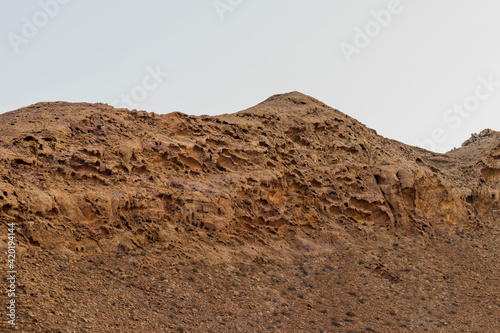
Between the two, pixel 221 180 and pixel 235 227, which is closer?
pixel 235 227

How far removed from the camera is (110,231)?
1678 centimetres

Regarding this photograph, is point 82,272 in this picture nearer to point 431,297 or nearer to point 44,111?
point 44,111

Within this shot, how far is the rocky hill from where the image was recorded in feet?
48.9

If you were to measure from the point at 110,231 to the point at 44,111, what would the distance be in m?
6.95

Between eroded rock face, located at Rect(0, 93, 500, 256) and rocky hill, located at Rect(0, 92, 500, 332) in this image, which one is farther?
eroded rock face, located at Rect(0, 93, 500, 256)

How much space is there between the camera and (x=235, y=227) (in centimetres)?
2012

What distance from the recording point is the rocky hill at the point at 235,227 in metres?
14.9

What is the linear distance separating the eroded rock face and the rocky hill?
0.22 feet

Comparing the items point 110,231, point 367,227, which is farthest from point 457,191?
point 110,231

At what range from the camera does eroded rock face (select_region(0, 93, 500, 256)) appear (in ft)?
54.4

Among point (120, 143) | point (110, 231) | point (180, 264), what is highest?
point (120, 143)

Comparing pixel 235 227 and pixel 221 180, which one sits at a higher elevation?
pixel 221 180

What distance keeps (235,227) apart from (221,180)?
7.55 feet

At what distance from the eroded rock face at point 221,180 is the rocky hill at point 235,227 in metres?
A: 0.07
